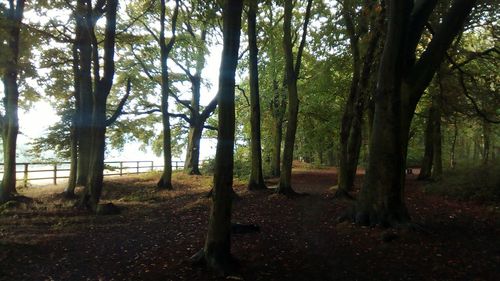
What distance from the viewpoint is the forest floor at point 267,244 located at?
633 cm

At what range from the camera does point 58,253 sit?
26.5ft

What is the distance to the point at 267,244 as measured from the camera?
7762mm

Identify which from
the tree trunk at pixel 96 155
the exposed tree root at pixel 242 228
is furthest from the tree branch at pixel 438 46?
the tree trunk at pixel 96 155

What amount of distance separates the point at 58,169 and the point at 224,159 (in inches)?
758

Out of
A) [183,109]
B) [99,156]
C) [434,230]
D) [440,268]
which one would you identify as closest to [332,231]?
[434,230]

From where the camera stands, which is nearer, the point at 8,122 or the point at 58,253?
the point at 58,253

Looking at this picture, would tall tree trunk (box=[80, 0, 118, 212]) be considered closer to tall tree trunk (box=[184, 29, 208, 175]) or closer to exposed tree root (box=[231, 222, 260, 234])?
exposed tree root (box=[231, 222, 260, 234])

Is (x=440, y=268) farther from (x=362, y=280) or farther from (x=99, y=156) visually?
(x=99, y=156)

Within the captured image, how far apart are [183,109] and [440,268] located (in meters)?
28.5

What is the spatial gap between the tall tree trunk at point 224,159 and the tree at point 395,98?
378 centimetres

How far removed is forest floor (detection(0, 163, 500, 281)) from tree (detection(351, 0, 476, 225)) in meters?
0.55

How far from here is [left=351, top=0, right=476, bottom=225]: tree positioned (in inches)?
332

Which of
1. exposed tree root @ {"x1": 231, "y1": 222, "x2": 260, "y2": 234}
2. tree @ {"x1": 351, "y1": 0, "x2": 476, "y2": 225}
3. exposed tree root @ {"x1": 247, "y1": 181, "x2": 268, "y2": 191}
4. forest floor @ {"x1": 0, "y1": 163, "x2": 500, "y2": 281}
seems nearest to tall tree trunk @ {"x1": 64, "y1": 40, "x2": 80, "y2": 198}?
forest floor @ {"x1": 0, "y1": 163, "x2": 500, "y2": 281}

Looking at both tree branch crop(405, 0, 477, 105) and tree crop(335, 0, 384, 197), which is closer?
tree branch crop(405, 0, 477, 105)
